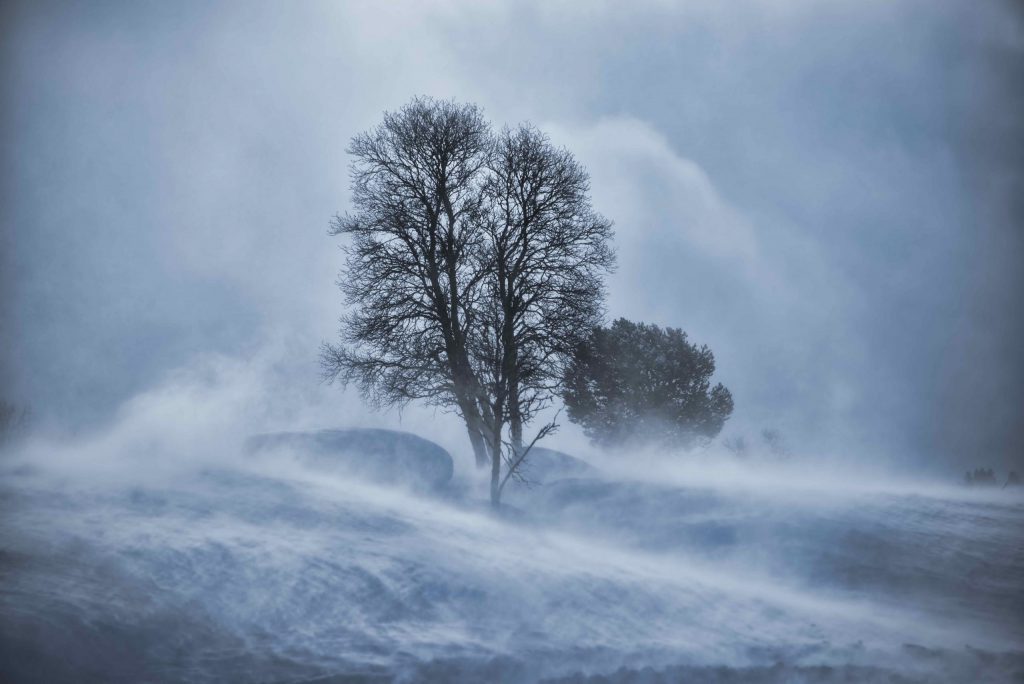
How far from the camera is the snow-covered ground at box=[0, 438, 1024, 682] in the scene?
17.4 ft

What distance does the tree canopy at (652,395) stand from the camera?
26000 millimetres

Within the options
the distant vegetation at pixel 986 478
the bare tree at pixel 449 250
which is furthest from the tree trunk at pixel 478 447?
the distant vegetation at pixel 986 478

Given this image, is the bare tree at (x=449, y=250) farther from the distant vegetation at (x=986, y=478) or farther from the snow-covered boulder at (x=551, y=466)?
the distant vegetation at (x=986, y=478)

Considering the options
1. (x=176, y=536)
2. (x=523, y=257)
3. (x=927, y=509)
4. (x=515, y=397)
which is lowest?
(x=176, y=536)

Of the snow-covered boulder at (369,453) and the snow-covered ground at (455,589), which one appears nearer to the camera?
the snow-covered ground at (455,589)

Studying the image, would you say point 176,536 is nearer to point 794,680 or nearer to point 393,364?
point 794,680

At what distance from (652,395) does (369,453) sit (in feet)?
51.5

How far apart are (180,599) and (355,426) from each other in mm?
9235

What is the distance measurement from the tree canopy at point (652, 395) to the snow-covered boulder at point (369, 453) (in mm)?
10517

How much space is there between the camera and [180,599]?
19.5 feet

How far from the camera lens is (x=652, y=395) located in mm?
26812

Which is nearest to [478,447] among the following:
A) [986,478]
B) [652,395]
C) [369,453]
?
[369,453]

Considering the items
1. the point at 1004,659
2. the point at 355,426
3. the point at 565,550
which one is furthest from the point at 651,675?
the point at 355,426

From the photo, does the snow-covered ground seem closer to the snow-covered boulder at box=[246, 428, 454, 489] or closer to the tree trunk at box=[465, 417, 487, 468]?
the snow-covered boulder at box=[246, 428, 454, 489]
